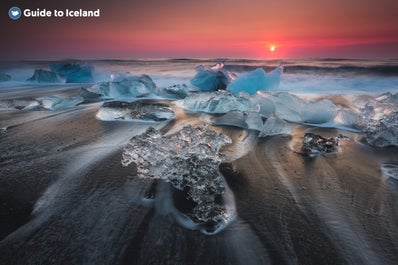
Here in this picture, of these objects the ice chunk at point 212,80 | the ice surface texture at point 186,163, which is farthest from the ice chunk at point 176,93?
the ice surface texture at point 186,163

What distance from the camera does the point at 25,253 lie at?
1.50m

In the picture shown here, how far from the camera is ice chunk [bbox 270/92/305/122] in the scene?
15.5 ft

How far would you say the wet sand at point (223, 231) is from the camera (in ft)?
4.96

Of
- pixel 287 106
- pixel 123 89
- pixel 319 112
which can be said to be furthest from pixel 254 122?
pixel 123 89

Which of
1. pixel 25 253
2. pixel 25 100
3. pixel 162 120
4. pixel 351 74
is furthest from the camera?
pixel 351 74

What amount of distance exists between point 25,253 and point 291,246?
1490 mm

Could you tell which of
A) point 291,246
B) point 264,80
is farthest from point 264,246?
point 264,80

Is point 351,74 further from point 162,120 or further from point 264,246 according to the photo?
point 264,246

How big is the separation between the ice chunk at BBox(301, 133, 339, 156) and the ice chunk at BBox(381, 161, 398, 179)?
1.67ft

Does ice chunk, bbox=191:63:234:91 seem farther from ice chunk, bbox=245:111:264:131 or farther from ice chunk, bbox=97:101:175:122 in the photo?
ice chunk, bbox=245:111:264:131

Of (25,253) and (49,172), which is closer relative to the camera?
(25,253)

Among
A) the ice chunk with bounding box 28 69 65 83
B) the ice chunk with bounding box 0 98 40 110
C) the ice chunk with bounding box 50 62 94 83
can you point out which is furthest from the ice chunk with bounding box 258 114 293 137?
the ice chunk with bounding box 50 62 94 83

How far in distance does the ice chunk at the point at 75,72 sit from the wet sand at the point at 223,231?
9.65 m

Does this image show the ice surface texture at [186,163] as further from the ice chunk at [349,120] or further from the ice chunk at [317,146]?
the ice chunk at [349,120]
